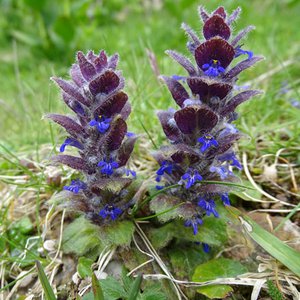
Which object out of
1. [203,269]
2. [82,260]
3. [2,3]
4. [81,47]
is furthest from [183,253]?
[2,3]

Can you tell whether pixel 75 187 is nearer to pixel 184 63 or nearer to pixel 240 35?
pixel 184 63

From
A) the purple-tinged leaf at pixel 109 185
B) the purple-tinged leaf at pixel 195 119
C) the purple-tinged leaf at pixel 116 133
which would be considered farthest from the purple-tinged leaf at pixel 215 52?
the purple-tinged leaf at pixel 109 185

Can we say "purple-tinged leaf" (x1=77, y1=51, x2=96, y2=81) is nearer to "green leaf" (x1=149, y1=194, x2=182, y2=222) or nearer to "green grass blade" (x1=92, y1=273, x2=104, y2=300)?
"green leaf" (x1=149, y1=194, x2=182, y2=222)

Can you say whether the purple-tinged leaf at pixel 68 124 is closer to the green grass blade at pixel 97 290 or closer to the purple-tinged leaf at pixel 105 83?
the purple-tinged leaf at pixel 105 83

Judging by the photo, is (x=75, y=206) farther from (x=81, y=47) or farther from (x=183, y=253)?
Answer: (x=81, y=47)

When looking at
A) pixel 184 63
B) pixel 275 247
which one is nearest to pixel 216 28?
pixel 184 63

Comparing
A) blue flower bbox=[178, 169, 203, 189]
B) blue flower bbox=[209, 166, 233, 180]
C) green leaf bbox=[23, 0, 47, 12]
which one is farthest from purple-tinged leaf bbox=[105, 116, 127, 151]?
green leaf bbox=[23, 0, 47, 12]
